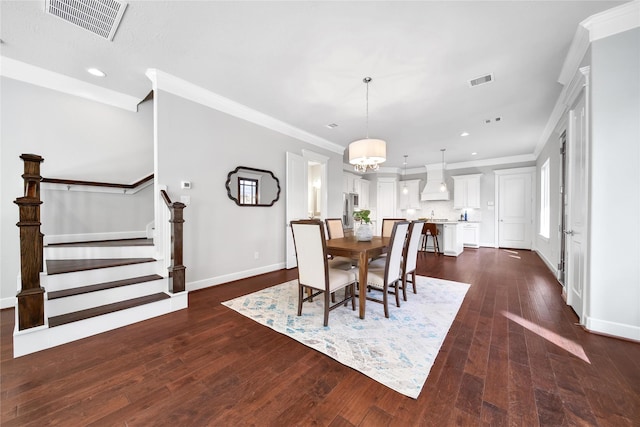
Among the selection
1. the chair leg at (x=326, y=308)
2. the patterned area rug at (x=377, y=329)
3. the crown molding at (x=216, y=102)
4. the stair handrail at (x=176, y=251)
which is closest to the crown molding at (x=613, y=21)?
the patterned area rug at (x=377, y=329)

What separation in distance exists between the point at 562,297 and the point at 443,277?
1.39 meters

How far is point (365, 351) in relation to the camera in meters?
1.88

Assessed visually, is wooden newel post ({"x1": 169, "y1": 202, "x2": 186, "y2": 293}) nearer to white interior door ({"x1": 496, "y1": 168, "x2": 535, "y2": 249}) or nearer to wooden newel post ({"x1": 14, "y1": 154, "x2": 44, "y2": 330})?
wooden newel post ({"x1": 14, "y1": 154, "x2": 44, "y2": 330})

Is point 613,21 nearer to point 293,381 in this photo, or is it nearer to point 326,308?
point 326,308

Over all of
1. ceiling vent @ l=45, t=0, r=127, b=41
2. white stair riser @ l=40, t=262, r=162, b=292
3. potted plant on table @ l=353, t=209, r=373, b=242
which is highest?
A: ceiling vent @ l=45, t=0, r=127, b=41

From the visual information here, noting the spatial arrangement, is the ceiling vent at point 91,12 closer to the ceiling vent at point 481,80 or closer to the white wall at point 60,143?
the white wall at point 60,143

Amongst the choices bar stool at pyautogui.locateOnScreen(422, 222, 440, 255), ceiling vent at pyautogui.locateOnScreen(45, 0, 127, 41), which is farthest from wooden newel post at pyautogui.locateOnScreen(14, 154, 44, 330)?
bar stool at pyautogui.locateOnScreen(422, 222, 440, 255)

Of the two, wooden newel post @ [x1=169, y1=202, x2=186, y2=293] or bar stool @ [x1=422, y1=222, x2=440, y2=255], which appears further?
bar stool @ [x1=422, y1=222, x2=440, y2=255]

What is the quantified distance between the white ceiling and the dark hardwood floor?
2.73 metres

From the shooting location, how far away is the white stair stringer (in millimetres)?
1812

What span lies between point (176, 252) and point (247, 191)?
152cm

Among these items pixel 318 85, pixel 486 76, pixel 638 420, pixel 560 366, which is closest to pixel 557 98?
pixel 486 76

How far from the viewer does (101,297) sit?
2.34m

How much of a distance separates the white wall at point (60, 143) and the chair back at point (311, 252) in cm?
292
